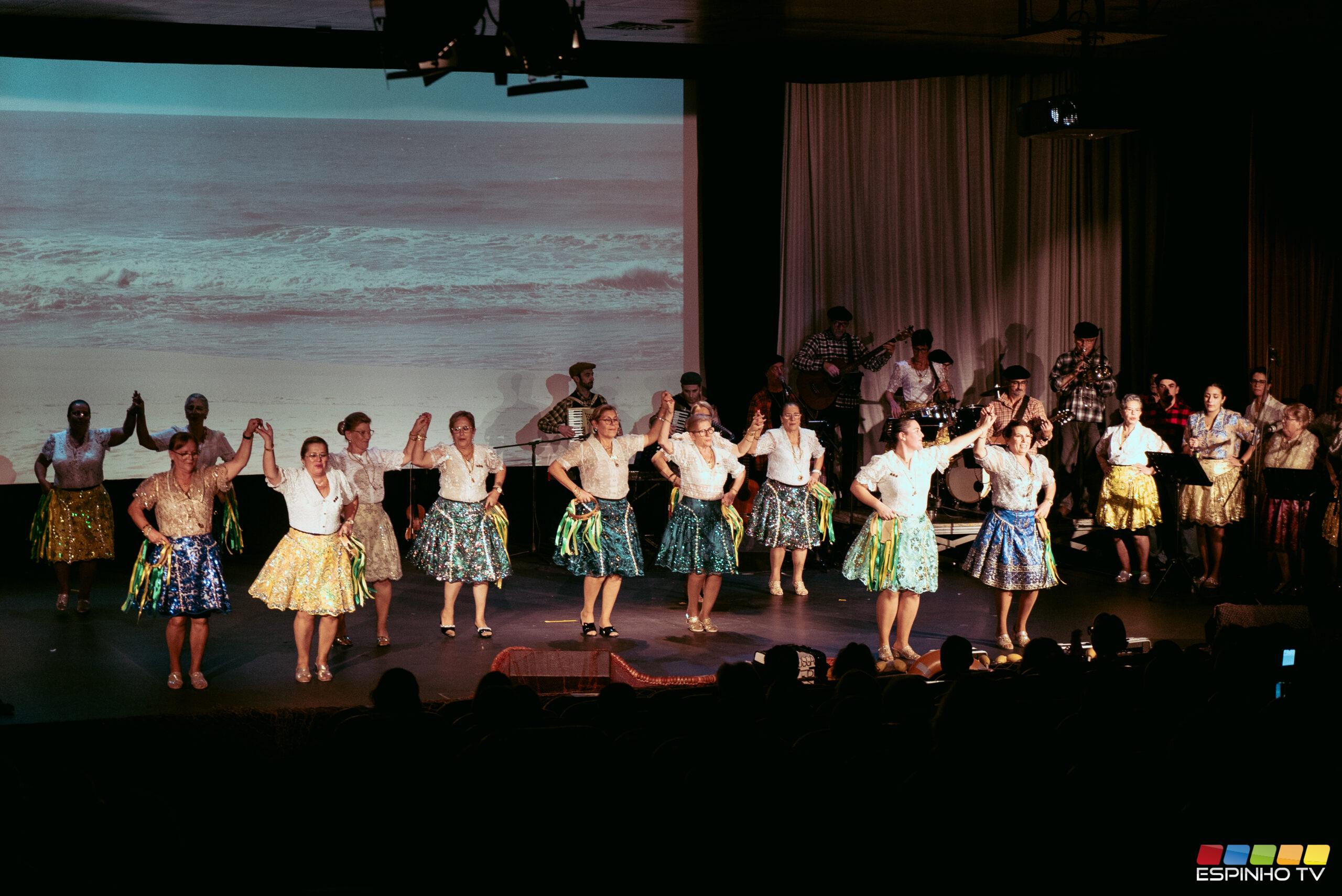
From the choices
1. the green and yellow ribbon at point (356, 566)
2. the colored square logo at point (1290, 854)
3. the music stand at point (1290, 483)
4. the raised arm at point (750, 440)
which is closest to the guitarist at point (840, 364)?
the raised arm at point (750, 440)

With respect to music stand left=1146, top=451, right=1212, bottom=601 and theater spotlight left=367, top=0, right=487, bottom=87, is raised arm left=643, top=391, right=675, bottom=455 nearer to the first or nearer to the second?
theater spotlight left=367, top=0, right=487, bottom=87

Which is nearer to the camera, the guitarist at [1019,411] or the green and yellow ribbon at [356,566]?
the green and yellow ribbon at [356,566]

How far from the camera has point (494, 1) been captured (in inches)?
323

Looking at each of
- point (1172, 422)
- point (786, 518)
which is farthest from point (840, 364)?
point (1172, 422)

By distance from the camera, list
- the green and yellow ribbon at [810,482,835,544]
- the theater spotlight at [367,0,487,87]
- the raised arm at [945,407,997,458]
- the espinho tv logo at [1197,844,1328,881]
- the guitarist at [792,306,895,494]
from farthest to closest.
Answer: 1. the guitarist at [792,306,895,494]
2. the green and yellow ribbon at [810,482,835,544]
3. the raised arm at [945,407,997,458]
4. the theater spotlight at [367,0,487,87]
5. the espinho tv logo at [1197,844,1328,881]

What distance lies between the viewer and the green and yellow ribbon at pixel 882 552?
283 inches

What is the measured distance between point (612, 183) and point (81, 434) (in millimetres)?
4881

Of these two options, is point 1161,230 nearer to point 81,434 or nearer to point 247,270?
point 247,270

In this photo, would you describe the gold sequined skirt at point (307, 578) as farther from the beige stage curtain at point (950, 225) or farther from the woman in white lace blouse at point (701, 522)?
the beige stage curtain at point (950, 225)

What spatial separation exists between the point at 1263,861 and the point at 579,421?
7.70 meters


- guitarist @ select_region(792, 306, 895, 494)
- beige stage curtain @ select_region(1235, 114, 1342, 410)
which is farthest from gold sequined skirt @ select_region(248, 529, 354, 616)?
beige stage curtain @ select_region(1235, 114, 1342, 410)

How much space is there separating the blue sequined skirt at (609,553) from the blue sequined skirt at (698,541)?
0.28m

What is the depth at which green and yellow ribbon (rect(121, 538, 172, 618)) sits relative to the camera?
21.3 ft

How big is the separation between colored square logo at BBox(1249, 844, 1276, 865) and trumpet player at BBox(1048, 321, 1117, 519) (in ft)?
27.0
